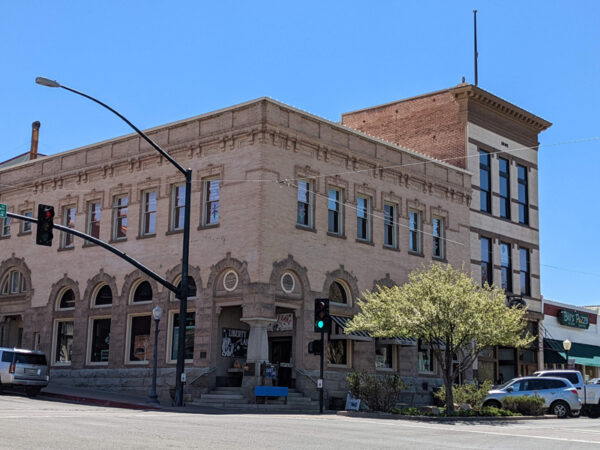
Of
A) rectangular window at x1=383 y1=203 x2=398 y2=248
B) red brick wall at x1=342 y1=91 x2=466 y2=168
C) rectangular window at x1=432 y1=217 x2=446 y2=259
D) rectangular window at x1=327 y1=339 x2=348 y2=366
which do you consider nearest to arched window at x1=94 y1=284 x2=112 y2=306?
rectangular window at x1=327 y1=339 x2=348 y2=366

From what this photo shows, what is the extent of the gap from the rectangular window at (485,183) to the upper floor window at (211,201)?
16766 mm

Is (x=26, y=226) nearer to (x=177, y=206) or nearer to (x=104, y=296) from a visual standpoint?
(x=104, y=296)

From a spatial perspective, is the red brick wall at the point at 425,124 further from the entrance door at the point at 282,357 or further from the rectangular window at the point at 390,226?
the entrance door at the point at 282,357

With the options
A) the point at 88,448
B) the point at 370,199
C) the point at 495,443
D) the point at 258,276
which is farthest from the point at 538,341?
the point at 88,448

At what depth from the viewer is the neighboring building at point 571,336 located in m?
46.8

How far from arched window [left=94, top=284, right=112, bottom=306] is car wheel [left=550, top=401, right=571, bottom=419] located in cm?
1935

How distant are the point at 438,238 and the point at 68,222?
59.4ft

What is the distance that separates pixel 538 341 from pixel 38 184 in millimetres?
28487

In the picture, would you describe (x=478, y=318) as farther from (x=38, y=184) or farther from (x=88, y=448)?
(x=38, y=184)

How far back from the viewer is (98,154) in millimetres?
38000

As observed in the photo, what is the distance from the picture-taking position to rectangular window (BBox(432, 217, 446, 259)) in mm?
39875

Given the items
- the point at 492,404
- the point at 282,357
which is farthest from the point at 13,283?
the point at 492,404

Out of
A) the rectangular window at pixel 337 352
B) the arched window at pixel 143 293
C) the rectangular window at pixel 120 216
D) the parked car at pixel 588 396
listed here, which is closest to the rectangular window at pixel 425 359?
the rectangular window at pixel 337 352

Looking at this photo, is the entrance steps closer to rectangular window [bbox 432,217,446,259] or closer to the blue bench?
the blue bench
